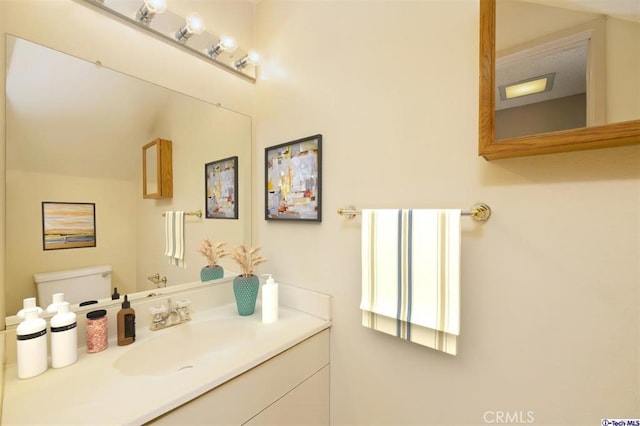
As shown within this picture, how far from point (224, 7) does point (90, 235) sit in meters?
1.33

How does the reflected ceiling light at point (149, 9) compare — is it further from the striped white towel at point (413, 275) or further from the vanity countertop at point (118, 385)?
the vanity countertop at point (118, 385)

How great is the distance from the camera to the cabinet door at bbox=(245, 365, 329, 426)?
36.3 inches

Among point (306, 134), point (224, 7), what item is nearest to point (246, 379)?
point (306, 134)

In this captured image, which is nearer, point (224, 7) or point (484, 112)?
point (484, 112)

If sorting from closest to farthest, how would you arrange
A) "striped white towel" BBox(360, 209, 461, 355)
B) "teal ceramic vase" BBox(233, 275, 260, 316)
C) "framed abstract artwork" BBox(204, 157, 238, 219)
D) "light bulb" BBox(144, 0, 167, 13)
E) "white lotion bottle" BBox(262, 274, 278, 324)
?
"striped white towel" BBox(360, 209, 461, 355), "light bulb" BBox(144, 0, 167, 13), "white lotion bottle" BBox(262, 274, 278, 324), "teal ceramic vase" BBox(233, 275, 260, 316), "framed abstract artwork" BBox(204, 157, 238, 219)

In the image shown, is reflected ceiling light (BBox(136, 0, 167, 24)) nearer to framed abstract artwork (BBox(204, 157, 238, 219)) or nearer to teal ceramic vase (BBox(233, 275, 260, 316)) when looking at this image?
framed abstract artwork (BBox(204, 157, 238, 219))

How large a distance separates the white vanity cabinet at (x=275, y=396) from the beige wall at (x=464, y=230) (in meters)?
0.09

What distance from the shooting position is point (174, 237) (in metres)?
1.24

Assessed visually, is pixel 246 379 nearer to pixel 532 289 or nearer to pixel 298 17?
pixel 532 289

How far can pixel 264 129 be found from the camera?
4.90 ft

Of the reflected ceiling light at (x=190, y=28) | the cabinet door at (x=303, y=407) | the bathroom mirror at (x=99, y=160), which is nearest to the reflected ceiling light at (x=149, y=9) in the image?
the reflected ceiling light at (x=190, y=28)

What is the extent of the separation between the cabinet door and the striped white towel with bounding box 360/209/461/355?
0.39 m

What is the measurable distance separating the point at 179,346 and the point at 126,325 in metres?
0.22

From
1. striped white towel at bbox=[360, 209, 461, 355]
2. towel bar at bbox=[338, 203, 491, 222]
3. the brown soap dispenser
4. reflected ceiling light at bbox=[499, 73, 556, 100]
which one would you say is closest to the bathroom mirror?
the brown soap dispenser
